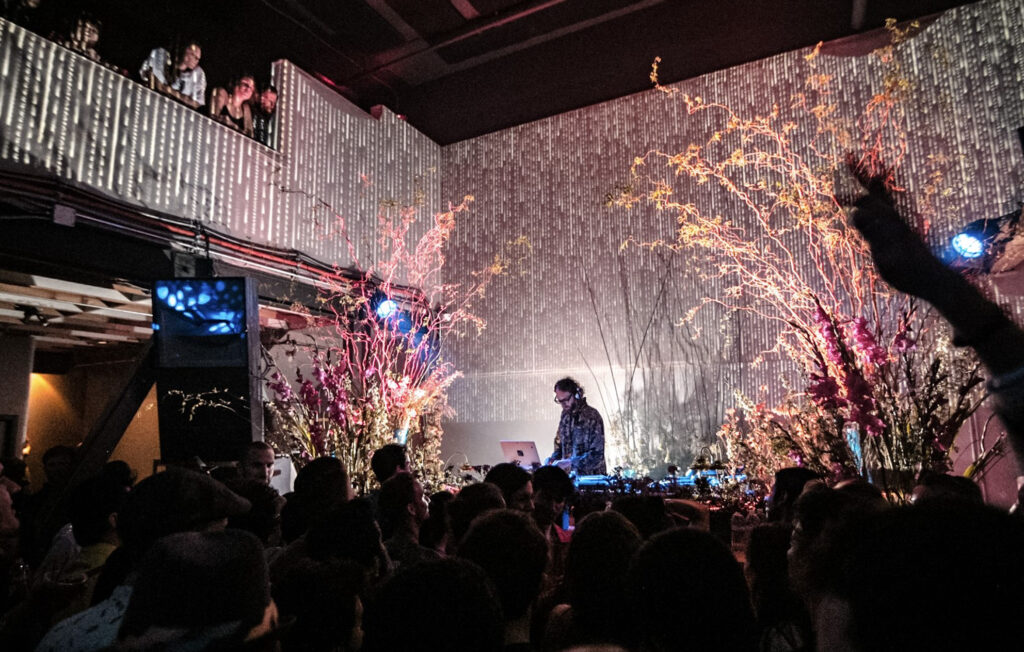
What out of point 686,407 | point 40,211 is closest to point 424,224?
point 686,407

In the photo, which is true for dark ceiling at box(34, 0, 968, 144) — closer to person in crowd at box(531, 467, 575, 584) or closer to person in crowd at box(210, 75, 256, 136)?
person in crowd at box(210, 75, 256, 136)

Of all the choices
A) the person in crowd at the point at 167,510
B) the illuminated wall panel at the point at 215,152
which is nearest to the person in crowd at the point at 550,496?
the person in crowd at the point at 167,510

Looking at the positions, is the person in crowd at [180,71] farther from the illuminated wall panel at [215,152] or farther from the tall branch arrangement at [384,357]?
the tall branch arrangement at [384,357]

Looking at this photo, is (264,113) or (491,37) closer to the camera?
(264,113)

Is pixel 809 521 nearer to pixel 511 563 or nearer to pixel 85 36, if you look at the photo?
pixel 511 563

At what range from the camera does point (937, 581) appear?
0.52 m

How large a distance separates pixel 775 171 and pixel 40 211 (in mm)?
6639

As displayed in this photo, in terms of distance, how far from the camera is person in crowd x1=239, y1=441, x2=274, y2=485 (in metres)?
3.89

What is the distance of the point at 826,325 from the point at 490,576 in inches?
92.4

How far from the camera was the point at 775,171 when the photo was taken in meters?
7.06

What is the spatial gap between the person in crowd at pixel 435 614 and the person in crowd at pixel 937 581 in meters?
0.64

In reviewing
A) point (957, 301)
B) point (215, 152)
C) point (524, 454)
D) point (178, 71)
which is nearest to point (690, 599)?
point (957, 301)

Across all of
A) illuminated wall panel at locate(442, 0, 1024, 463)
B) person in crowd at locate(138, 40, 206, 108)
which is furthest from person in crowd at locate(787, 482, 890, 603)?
person in crowd at locate(138, 40, 206, 108)

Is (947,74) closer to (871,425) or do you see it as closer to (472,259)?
(871,425)
